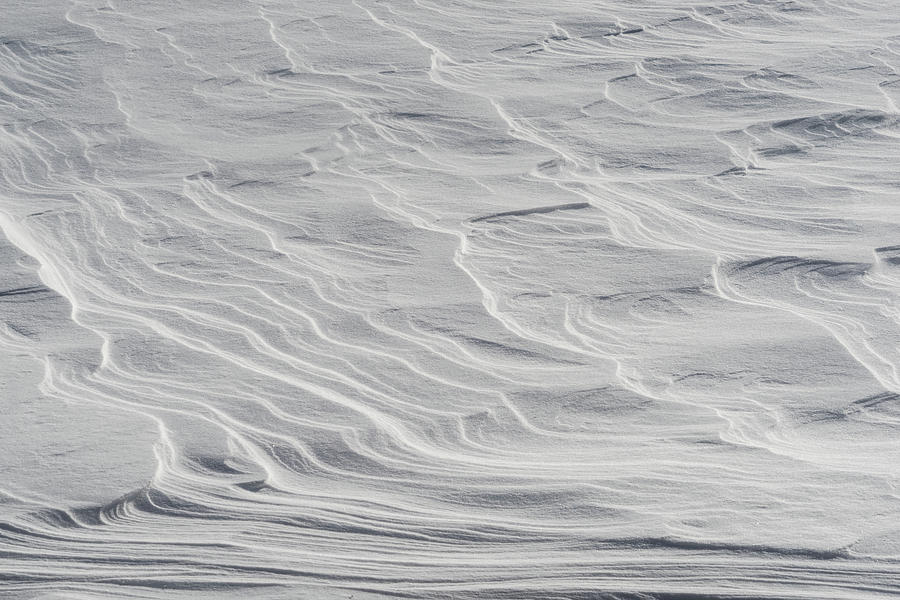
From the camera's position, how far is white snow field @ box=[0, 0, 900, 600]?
1.56 m

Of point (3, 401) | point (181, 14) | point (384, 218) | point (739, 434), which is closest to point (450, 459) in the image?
point (739, 434)

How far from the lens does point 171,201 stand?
2865 millimetres

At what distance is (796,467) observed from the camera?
5.56 feet

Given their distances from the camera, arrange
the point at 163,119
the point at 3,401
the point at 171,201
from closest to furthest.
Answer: the point at 3,401 < the point at 171,201 < the point at 163,119

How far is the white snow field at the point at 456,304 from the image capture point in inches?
61.6

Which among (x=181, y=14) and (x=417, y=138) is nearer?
(x=417, y=138)

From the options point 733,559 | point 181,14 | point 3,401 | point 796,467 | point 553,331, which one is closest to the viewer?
point 733,559

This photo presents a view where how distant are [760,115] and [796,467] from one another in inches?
67.9

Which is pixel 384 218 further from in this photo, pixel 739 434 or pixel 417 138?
pixel 739 434

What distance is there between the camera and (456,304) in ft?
7.54

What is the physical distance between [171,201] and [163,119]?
60cm

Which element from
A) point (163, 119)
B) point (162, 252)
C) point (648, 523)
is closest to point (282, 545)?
point (648, 523)

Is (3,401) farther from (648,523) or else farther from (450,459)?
(648,523)

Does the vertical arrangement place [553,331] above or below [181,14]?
below
